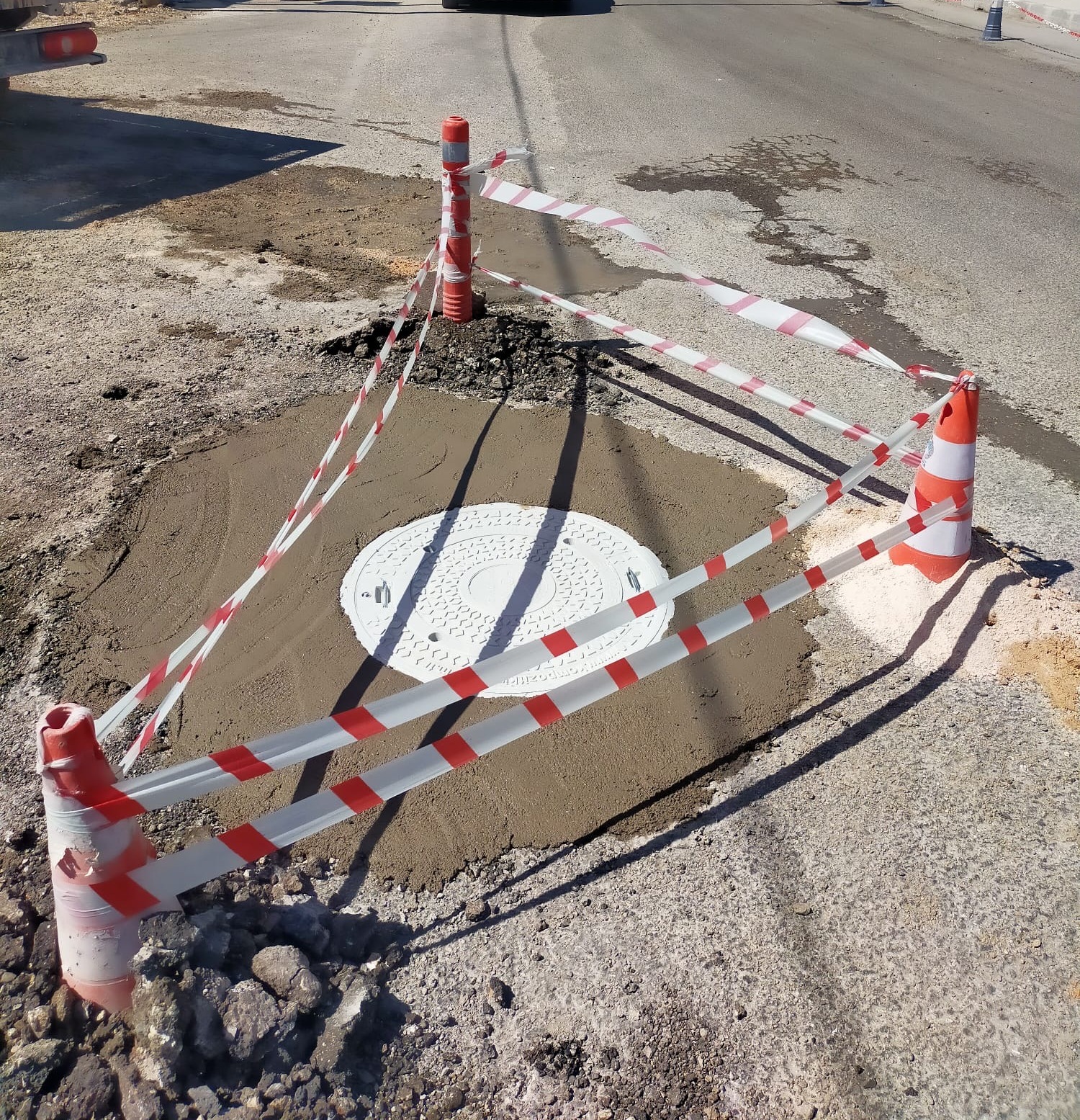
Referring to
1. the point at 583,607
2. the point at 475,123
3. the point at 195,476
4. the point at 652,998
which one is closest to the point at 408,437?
the point at 195,476

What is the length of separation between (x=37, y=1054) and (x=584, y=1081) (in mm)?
1412

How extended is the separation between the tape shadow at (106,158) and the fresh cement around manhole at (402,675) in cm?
480

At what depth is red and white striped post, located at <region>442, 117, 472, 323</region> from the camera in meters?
6.00

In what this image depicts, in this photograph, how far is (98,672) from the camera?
3912 millimetres

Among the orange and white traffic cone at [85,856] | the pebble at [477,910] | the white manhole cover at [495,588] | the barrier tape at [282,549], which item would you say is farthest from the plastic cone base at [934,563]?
the orange and white traffic cone at [85,856]

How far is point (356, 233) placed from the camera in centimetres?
827

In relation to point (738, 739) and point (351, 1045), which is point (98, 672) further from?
point (738, 739)

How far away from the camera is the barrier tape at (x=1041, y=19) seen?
59.0ft

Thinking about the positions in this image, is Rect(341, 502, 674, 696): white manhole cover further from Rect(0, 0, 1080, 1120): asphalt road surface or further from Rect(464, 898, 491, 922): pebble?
Rect(464, 898, 491, 922): pebble

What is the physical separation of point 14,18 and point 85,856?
11506 mm

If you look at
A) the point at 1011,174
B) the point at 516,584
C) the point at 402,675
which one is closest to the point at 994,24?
the point at 1011,174

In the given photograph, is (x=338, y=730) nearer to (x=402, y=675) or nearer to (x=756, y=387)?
(x=402, y=675)

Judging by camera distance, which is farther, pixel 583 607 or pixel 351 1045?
pixel 583 607

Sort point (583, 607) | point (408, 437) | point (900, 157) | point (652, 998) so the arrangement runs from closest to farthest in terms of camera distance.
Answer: point (652, 998), point (583, 607), point (408, 437), point (900, 157)
